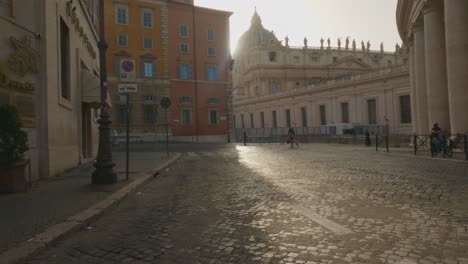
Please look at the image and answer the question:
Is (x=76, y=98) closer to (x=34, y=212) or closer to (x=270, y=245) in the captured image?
(x=34, y=212)

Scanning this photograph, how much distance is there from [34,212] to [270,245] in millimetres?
3813

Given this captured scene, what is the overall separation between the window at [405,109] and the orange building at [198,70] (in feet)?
79.8

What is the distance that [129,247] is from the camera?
168 inches

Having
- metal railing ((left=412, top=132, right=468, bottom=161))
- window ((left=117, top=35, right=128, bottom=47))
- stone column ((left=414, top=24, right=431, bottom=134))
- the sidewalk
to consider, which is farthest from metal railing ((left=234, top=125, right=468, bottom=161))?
window ((left=117, top=35, right=128, bottom=47))

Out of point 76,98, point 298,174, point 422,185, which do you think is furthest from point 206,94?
point 422,185

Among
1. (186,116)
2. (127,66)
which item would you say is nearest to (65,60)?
(127,66)

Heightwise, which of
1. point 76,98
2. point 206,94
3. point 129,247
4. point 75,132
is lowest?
point 129,247

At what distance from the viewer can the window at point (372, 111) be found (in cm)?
5600

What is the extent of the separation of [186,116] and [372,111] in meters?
29.1

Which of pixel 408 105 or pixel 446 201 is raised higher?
pixel 408 105

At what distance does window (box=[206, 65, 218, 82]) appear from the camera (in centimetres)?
4709

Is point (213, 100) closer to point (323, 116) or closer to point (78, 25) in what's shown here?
point (323, 116)

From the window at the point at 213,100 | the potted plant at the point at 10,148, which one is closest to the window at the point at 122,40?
the window at the point at 213,100

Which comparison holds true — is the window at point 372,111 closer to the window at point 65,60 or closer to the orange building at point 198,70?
the orange building at point 198,70
